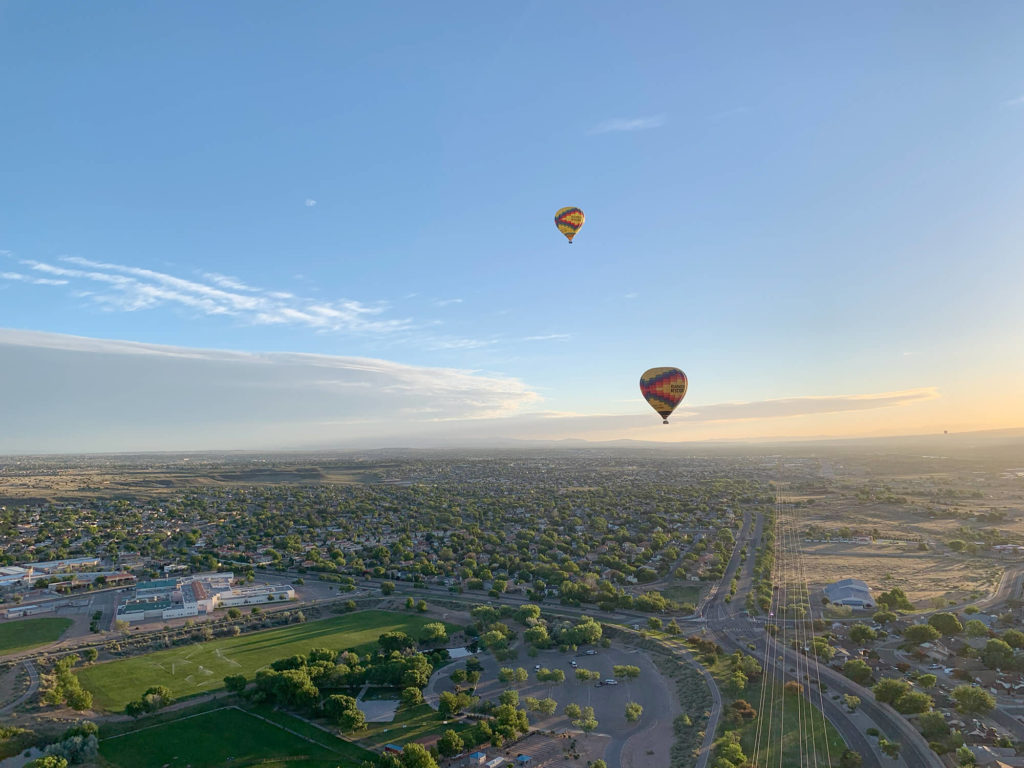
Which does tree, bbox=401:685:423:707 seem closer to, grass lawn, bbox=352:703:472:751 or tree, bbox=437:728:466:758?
grass lawn, bbox=352:703:472:751

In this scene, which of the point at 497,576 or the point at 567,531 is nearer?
the point at 497,576

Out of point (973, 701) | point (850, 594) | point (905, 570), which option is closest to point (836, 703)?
point (973, 701)

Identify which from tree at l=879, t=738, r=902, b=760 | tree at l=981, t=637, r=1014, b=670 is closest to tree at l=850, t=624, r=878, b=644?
tree at l=981, t=637, r=1014, b=670

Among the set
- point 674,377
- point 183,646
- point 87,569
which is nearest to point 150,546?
point 87,569

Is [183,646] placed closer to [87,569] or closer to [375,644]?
[375,644]

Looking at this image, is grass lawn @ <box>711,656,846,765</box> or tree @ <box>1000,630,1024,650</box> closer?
grass lawn @ <box>711,656,846,765</box>

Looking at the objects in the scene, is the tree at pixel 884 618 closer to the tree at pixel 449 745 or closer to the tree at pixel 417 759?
the tree at pixel 449 745
